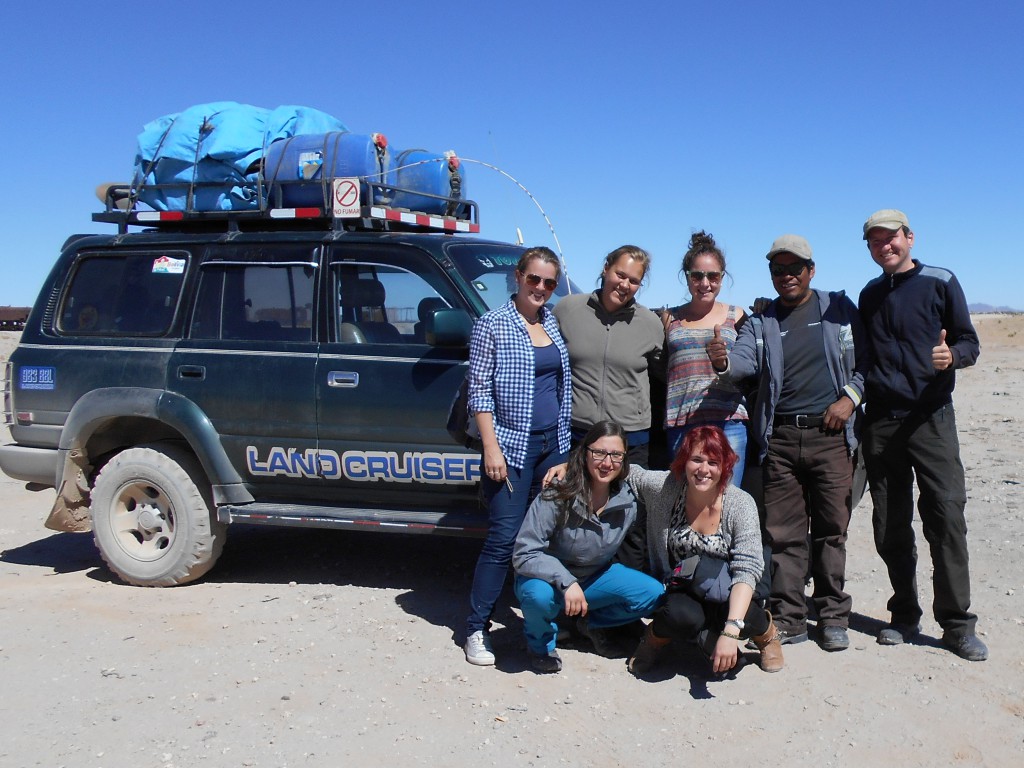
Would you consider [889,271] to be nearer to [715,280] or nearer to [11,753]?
→ [715,280]

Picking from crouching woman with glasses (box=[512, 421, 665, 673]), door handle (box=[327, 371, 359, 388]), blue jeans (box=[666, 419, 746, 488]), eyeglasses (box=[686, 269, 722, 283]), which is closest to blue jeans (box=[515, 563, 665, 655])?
crouching woman with glasses (box=[512, 421, 665, 673])

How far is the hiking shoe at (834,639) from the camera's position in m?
4.53

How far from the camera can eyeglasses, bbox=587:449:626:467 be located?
420 cm

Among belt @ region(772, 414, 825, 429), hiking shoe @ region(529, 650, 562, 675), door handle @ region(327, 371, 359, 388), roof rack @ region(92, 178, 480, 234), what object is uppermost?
roof rack @ region(92, 178, 480, 234)

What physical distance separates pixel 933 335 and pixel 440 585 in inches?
120

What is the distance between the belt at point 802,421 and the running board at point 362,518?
5.12 ft

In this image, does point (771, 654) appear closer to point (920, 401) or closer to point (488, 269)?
point (920, 401)

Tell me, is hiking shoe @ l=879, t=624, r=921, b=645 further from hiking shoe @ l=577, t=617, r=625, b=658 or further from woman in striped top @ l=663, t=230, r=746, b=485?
hiking shoe @ l=577, t=617, r=625, b=658

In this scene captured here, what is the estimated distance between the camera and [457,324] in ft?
15.9

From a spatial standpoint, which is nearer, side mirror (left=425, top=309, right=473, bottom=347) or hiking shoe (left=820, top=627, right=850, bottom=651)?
hiking shoe (left=820, top=627, right=850, bottom=651)

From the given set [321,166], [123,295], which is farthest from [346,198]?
[123,295]

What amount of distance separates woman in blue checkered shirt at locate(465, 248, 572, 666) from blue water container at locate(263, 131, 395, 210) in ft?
5.30

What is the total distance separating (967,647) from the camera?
14.5ft

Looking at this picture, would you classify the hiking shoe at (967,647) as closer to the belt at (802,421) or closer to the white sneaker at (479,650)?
the belt at (802,421)
